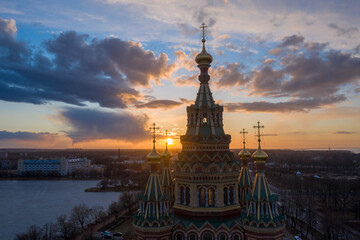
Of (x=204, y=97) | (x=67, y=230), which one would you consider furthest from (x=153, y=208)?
(x=67, y=230)

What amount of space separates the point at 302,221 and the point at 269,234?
2572 cm

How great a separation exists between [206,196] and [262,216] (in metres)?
3.22

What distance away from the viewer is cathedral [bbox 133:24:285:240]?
14453 mm

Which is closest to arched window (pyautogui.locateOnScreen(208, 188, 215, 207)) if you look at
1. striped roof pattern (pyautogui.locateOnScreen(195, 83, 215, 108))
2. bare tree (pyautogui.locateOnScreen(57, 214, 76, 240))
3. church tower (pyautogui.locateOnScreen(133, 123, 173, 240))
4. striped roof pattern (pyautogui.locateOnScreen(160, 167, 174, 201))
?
church tower (pyautogui.locateOnScreen(133, 123, 173, 240))

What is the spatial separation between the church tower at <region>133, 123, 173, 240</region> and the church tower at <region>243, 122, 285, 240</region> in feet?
14.4

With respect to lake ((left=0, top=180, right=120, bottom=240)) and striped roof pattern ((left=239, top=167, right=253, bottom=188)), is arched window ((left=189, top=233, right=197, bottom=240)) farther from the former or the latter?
lake ((left=0, top=180, right=120, bottom=240))

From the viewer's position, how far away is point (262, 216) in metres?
14.2

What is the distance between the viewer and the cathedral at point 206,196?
47.4ft

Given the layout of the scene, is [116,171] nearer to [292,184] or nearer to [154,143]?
[292,184]

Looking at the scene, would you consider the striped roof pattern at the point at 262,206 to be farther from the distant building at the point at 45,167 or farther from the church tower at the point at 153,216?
the distant building at the point at 45,167

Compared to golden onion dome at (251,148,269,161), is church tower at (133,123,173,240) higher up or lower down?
lower down

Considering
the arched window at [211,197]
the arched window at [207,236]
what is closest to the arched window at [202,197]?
the arched window at [211,197]

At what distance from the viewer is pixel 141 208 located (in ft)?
49.4

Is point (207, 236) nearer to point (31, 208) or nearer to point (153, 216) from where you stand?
point (153, 216)
